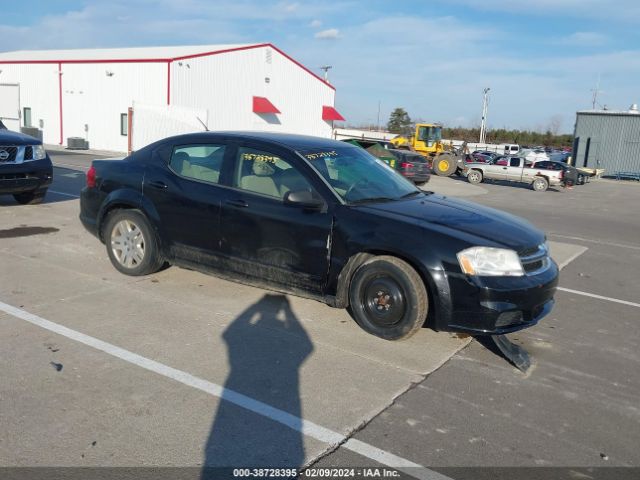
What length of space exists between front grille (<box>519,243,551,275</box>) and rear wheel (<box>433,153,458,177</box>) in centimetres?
2586

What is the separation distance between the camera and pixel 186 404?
11.6ft

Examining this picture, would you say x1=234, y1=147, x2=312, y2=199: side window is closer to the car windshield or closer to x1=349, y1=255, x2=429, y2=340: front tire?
the car windshield

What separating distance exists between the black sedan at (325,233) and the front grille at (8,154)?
400 cm

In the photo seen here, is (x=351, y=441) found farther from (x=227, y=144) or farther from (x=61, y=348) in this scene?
(x=227, y=144)

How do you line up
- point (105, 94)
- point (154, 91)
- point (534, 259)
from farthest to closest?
1. point (105, 94)
2. point (154, 91)
3. point (534, 259)

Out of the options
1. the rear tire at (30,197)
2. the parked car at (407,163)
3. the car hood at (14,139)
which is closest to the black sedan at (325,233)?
the car hood at (14,139)

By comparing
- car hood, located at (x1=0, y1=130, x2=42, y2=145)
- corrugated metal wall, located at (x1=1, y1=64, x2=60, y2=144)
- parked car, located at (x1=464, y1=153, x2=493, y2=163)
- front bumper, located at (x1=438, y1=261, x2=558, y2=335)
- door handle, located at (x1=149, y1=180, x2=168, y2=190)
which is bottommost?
front bumper, located at (x1=438, y1=261, x2=558, y2=335)

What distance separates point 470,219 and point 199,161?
268 cm

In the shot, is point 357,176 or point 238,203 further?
point 357,176

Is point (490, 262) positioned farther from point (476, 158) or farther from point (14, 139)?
point (476, 158)

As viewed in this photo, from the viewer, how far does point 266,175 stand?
17.3ft

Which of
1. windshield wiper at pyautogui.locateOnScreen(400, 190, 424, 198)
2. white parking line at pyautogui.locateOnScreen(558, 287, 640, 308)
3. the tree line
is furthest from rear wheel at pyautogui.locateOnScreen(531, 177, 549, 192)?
the tree line

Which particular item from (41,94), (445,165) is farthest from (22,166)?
(41,94)

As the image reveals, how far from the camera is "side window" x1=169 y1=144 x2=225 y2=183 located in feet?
18.2
